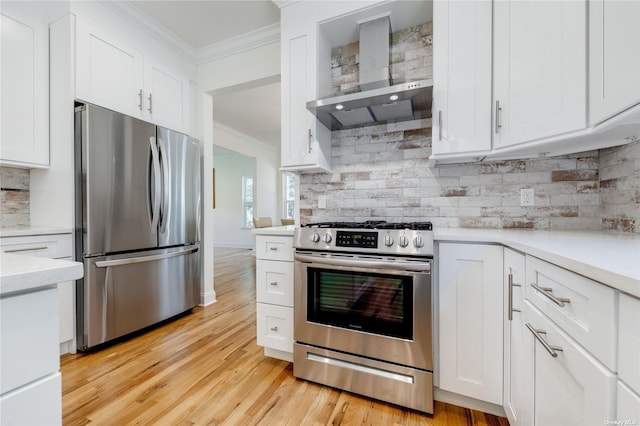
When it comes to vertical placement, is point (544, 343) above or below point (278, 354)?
above

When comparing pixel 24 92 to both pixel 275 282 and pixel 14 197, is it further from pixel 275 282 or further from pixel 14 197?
pixel 275 282

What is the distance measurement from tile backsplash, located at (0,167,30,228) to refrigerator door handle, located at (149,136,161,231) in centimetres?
92

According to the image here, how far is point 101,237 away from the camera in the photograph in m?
2.11

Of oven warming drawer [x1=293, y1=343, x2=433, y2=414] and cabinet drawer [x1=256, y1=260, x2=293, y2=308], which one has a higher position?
cabinet drawer [x1=256, y1=260, x2=293, y2=308]

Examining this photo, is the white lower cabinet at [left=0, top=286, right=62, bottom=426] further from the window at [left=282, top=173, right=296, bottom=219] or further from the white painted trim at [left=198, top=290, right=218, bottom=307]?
the window at [left=282, top=173, right=296, bottom=219]

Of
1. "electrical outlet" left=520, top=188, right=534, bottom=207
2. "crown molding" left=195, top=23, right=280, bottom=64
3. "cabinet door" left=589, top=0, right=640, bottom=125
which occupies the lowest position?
"electrical outlet" left=520, top=188, right=534, bottom=207

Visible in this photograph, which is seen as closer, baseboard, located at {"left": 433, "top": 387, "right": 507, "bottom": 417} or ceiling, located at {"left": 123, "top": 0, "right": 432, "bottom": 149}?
baseboard, located at {"left": 433, "top": 387, "right": 507, "bottom": 417}

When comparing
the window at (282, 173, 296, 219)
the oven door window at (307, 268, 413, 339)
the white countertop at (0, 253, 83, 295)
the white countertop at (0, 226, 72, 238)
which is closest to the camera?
the white countertop at (0, 253, 83, 295)

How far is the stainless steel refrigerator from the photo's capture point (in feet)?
6.74

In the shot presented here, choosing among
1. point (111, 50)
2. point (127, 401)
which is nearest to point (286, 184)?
point (111, 50)

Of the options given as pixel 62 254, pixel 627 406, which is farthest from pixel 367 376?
pixel 62 254

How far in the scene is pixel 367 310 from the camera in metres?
1.61

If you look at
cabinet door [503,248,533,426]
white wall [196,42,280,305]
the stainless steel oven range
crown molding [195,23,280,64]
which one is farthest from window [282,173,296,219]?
cabinet door [503,248,533,426]

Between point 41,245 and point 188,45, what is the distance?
233cm
